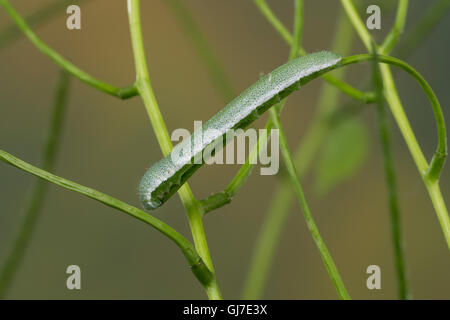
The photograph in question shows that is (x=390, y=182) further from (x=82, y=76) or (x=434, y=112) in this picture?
(x=82, y=76)

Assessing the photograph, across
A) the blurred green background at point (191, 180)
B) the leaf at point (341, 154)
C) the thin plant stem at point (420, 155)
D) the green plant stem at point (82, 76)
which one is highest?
the blurred green background at point (191, 180)

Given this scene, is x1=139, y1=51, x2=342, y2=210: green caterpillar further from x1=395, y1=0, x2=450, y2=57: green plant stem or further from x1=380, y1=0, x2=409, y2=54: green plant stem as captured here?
x1=395, y1=0, x2=450, y2=57: green plant stem

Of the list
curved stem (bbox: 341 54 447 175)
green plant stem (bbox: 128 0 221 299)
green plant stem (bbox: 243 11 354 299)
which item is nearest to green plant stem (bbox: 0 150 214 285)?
green plant stem (bbox: 128 0 221 299)

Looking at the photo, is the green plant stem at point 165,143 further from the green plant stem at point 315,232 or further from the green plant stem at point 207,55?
the green plant stem at point 207,55

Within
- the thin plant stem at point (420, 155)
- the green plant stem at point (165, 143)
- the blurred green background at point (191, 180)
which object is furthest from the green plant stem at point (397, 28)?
the blurred green background at point (191, 180)

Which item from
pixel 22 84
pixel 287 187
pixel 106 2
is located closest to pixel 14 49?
pixel 22 84
